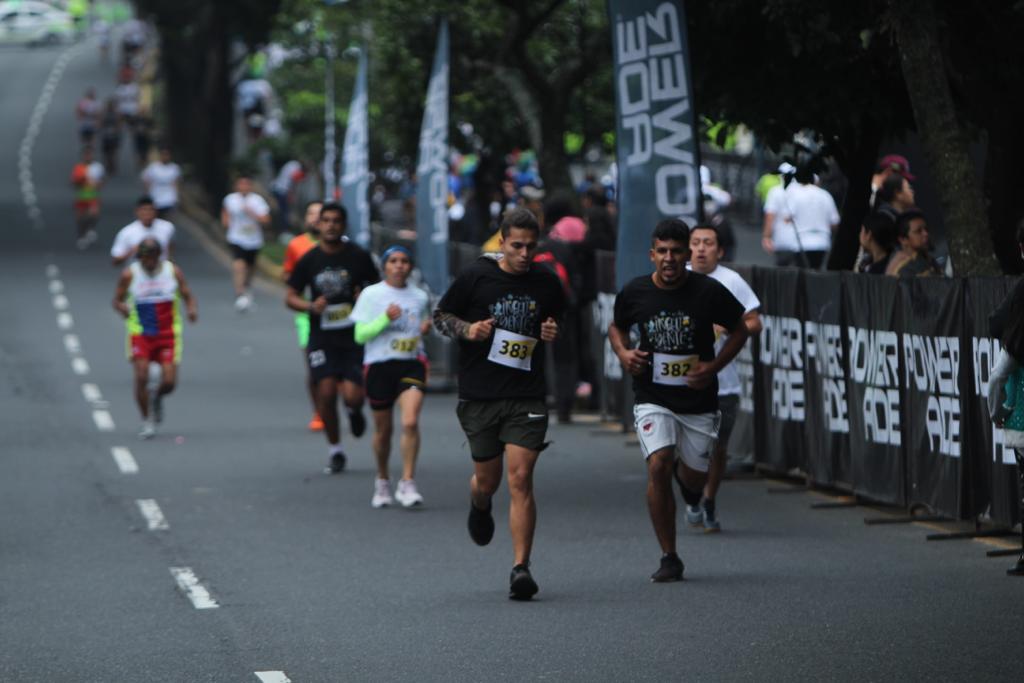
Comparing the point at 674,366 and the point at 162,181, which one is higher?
the point at 162,181

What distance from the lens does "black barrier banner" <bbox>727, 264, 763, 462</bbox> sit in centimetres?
1576

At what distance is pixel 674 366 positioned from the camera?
36.6ft

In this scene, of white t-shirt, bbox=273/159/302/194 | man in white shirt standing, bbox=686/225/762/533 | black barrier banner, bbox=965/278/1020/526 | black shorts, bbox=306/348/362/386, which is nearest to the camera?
black barrier banner, bbox=965/278/1020/526

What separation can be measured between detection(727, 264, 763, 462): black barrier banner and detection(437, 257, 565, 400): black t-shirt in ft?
15.7

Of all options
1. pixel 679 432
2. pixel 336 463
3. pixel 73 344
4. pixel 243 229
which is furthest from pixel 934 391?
pixel 243 229

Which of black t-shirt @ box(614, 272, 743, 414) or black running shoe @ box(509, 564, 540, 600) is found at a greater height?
black t-shirt @ box(614, 272, 743, 414)

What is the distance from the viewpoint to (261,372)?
24.6 m

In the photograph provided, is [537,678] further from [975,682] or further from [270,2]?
[270,2]

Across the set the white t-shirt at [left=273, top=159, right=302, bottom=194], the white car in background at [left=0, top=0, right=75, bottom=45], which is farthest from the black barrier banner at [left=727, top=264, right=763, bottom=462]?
the white car in background at [left=0, top=0, right=75, bottom=45]

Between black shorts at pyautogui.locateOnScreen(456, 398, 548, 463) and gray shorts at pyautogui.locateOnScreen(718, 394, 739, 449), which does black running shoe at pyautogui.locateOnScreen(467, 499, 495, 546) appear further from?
gray shorts at pyautogui.locateOnScreen(718, 394, 739, 449)

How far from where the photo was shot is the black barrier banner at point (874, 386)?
1340 centimetres

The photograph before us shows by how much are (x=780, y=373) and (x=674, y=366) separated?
422 cm

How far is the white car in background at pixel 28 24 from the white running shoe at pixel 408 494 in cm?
8979

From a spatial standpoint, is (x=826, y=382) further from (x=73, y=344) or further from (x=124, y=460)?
(x=73, y=344)
